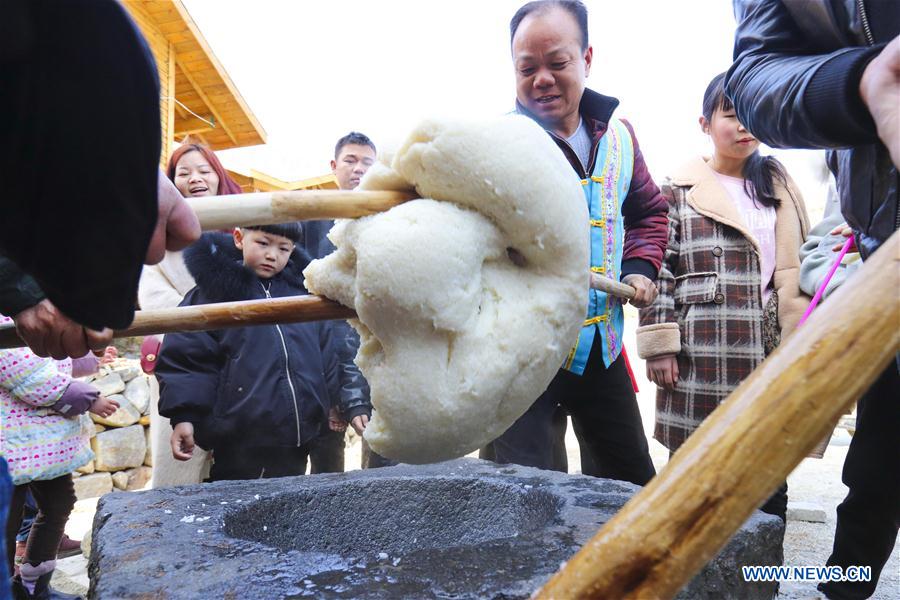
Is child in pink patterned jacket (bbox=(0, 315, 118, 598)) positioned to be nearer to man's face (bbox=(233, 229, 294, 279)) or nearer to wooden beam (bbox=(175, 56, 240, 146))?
man's face (bbox=(233, 229, 294, 279))

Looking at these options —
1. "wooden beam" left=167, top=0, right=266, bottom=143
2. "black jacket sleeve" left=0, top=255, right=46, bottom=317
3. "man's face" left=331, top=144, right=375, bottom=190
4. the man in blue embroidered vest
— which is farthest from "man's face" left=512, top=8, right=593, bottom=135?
"wooden beam" left=167, top=0, right=266, bottom=143

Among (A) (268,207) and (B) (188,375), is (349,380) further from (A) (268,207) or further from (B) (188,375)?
(A) (268,207)

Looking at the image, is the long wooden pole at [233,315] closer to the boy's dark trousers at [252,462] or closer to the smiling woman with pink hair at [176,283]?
the boy's dark trousers at [252,462]

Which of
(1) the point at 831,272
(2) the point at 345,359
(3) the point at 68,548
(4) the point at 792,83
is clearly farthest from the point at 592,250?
(3) the point at 68,548

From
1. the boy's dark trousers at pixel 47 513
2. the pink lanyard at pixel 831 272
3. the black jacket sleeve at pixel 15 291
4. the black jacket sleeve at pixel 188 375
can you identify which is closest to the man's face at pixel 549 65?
the pink lanyard at pixel 831 272

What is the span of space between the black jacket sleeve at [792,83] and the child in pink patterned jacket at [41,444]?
332cm

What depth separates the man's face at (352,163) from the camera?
12.3 feet

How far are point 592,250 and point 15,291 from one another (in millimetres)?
1930

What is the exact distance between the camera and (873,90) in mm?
1111

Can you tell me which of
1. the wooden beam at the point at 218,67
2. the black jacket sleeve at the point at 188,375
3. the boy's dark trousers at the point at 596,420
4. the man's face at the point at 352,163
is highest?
the wooden beam at the point at 218,67

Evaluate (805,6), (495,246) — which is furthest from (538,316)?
(805,6)

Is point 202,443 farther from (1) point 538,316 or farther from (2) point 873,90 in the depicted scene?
(2) point 873,90

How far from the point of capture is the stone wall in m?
4.91

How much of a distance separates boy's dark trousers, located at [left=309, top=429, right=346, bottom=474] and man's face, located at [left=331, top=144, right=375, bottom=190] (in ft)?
5.21
